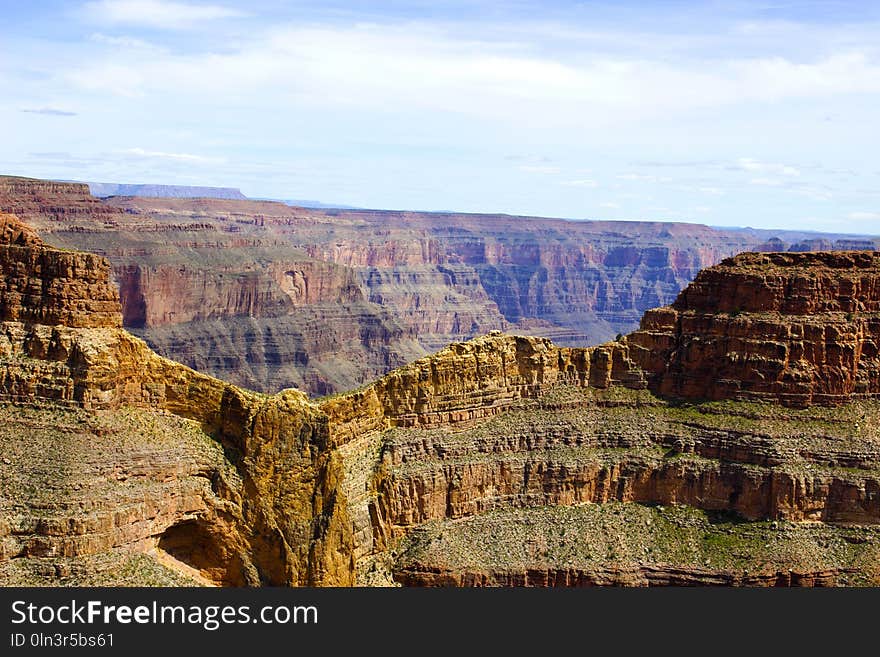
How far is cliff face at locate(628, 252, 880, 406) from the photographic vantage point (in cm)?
9525

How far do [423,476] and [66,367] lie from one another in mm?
24386

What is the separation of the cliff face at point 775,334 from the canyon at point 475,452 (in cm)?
17

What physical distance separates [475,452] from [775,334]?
23987 mm

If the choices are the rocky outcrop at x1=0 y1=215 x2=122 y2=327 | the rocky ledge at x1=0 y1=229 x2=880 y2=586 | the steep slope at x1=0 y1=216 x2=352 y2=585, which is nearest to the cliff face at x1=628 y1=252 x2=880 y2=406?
the rocky ledge at x1=0 y1=229 x2=880 y2=586

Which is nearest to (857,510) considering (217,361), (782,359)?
(782,359)

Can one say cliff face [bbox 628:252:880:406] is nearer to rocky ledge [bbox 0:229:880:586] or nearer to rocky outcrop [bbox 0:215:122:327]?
rocky ledge [bbox 0:229:880:586]

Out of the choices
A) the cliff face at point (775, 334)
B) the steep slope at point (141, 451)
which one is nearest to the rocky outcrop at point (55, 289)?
the steep slope at point (141, 451)

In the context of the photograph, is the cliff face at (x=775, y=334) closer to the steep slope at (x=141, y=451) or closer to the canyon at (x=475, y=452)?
the canyon at (x=475, y=452)

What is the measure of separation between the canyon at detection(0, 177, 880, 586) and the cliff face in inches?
6.5

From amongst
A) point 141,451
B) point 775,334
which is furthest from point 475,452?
point 141,451

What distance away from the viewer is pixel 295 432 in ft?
263

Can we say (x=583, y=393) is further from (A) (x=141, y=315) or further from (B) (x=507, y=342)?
(A) (x=141, y=315)

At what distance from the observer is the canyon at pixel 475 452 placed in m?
73.8

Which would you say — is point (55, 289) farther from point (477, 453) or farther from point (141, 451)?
point (477, 453)
